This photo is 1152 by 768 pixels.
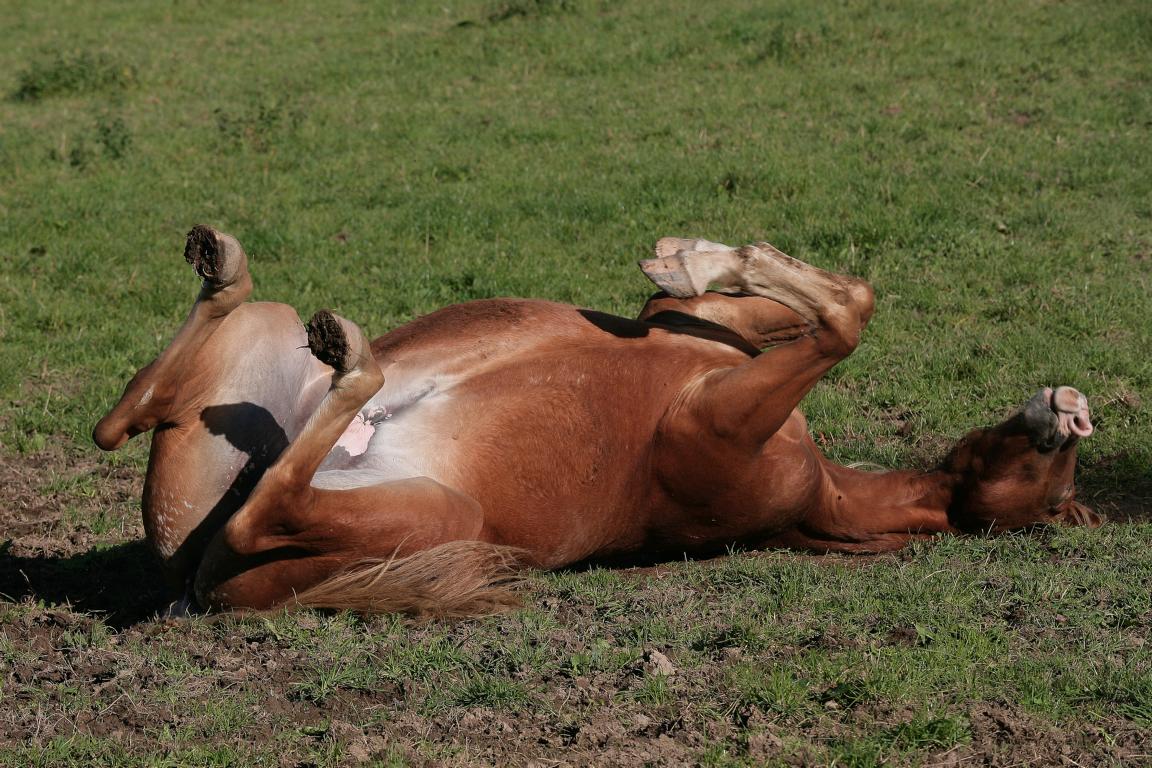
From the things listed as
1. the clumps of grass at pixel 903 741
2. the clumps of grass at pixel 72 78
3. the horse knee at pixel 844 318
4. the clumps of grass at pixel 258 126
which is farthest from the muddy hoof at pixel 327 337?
the clumps of grass at pixel 72 78

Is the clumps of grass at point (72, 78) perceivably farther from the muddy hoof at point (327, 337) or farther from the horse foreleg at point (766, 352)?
the muddy hoof at point (327, 337)

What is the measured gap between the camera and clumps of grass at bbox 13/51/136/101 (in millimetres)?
12234

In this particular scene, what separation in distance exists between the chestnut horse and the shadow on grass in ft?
2.13

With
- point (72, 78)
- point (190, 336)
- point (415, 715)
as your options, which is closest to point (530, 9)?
point (72, 78)

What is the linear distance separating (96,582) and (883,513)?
10.2 ft

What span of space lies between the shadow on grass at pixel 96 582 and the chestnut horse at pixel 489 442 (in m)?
0.65

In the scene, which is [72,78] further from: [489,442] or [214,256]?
[489,442]

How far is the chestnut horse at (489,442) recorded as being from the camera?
3869mm

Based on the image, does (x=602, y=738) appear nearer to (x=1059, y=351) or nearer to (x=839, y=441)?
(x=839, y=441)

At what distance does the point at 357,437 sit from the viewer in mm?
4105

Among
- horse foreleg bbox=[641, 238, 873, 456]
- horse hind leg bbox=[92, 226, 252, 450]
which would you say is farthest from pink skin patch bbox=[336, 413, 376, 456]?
horse foreleg bbox=[641, 238, 873, 456]

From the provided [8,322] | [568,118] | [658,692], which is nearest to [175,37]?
[568,118]


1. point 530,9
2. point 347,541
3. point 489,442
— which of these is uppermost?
point 530,9

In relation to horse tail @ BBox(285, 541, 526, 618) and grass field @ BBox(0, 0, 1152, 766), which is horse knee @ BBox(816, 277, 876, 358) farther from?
horse tail @ BBox(285, 541, 526, 618)
